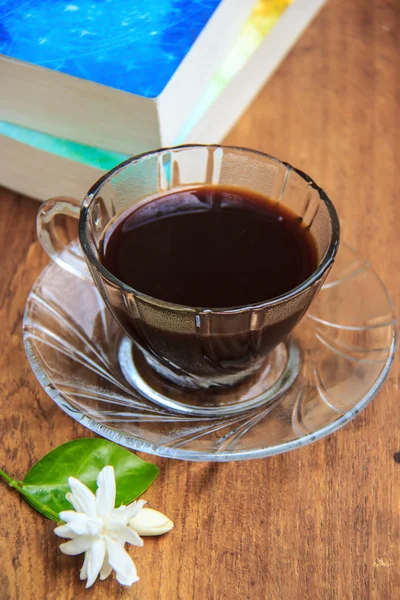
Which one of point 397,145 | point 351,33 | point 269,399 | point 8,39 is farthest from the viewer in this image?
point 351,33

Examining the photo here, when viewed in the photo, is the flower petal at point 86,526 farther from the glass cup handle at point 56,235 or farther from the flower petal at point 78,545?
the glass cup handle at point 56,235

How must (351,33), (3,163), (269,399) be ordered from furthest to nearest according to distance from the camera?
(351,33)
(3,163)
(269,399)

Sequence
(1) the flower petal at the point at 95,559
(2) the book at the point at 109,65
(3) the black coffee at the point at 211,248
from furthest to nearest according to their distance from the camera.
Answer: (2) the book at the point at 109,65 < (3) the black coffee at the point at 211,248 < (1) the flower petal at the point at 95,559

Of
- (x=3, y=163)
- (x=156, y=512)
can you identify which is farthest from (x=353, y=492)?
(x=3, y=163)

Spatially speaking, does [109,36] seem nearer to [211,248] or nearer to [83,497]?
[211,248]

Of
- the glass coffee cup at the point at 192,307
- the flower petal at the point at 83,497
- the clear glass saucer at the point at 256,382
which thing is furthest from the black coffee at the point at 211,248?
the flower petal at the point at 83,497

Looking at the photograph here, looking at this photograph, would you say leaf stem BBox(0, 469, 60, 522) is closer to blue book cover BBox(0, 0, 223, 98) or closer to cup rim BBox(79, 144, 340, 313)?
cup rim BBox(79, 144, 340, 313)

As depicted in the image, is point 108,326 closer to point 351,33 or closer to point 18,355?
point 18,355

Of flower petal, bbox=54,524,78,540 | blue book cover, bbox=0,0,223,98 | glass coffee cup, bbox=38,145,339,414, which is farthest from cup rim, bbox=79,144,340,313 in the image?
flower petal, bbox=54,524,78,540

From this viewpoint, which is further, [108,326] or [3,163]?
[3,163]
